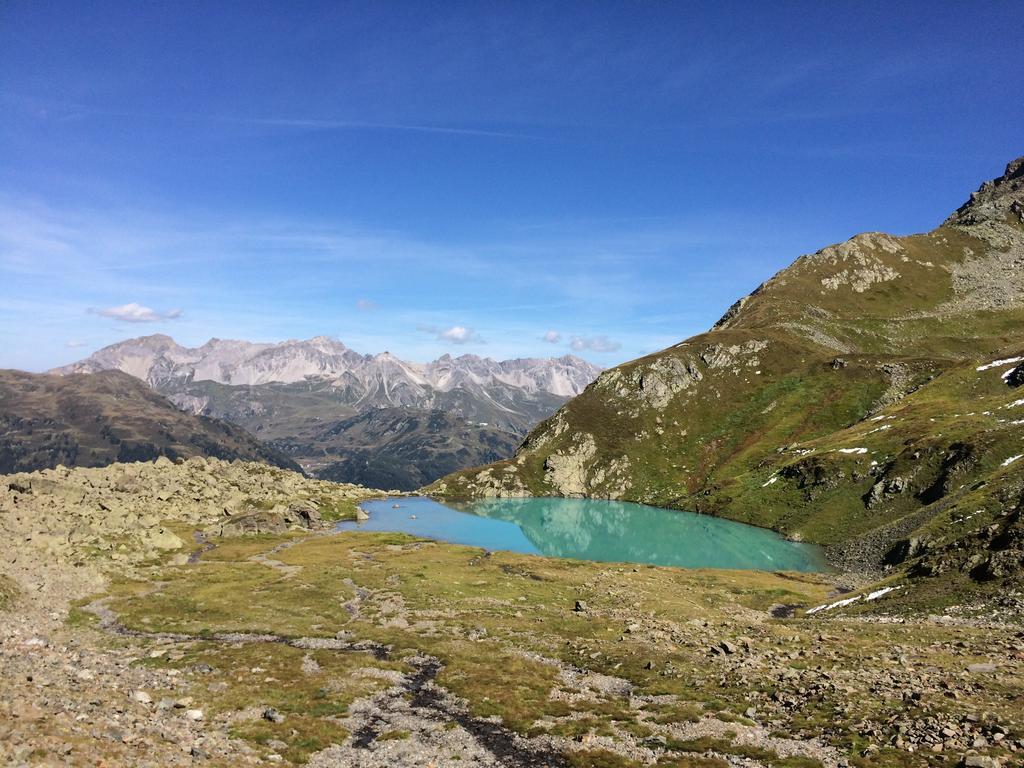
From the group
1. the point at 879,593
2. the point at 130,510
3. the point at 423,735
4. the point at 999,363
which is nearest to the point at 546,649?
the point at 423,735

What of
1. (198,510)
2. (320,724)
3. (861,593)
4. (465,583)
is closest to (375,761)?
(320,724)

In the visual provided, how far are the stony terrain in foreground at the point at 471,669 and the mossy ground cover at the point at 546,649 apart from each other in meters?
0.29

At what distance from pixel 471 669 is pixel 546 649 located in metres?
9.42

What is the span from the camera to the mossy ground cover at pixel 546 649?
37875 mm

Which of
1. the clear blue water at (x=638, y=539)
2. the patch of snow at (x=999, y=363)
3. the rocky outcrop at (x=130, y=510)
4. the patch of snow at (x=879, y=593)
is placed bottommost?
the clear blue water at (x=638, y=539)

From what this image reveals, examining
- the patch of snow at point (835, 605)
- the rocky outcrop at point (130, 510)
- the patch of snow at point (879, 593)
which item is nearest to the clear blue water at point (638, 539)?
the rocky outcrop at point (130, 510)

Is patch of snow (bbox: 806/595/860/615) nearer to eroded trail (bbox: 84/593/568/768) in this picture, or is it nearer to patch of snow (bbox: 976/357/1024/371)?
eroded trail (bbox: 84/593/568/768)

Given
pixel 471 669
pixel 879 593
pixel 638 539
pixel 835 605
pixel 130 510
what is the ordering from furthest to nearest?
pixel 638 539 → pixel 130 510 → pixel 835 605 → pixel 879 593 → pixel 471 669

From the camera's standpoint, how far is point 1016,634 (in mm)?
46844

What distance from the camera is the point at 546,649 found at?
5834cm

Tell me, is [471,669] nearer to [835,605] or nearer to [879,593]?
[835,605]

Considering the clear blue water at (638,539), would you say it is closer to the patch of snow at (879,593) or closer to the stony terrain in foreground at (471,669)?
the stony terrain in foreground at (471,669)

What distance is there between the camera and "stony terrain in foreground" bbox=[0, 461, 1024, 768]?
32.1 m

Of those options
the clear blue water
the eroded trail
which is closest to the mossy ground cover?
the eroded trail
